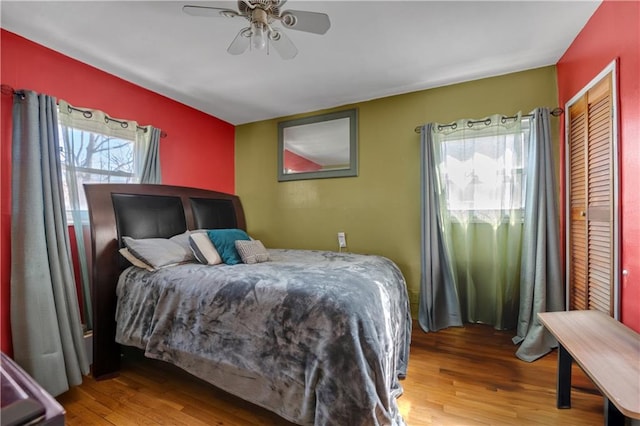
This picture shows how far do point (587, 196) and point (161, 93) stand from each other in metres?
3.78

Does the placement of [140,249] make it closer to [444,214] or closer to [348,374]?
[348,374]

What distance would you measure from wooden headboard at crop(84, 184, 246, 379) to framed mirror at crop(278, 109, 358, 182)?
1.19m

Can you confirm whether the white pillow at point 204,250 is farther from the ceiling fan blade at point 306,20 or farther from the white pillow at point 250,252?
the ceiling fan blade at point 306,20

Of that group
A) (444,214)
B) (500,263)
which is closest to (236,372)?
(444,214)

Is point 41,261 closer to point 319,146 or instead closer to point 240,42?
point 240,42

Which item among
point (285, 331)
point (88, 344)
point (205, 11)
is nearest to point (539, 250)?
point (285, 331)

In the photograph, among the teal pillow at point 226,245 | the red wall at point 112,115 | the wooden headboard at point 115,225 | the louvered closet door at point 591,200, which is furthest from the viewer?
the teal pillow at point 226,245

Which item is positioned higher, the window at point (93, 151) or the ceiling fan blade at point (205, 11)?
the ceiling fan blade at point (205, 11)

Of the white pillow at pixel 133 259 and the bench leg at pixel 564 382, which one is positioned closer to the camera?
the bench leg at pixel 564 382

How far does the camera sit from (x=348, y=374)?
1.23 meters

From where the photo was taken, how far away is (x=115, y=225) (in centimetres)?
212

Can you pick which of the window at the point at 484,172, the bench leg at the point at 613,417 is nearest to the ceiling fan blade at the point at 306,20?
the window at the point at 484,172

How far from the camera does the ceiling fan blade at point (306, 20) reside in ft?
4.66

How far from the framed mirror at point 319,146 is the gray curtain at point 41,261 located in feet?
6.92
